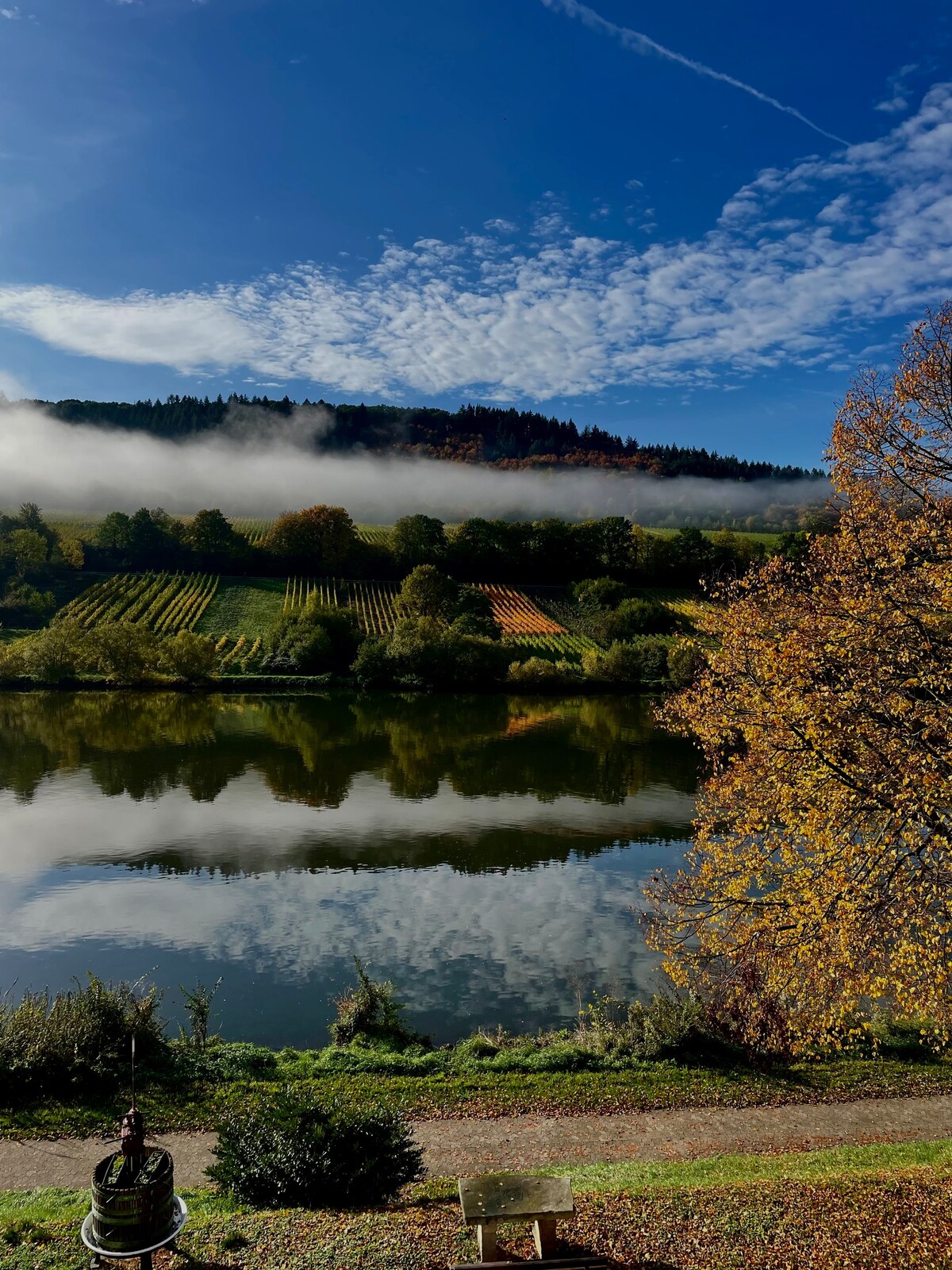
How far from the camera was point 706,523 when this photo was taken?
635 ft

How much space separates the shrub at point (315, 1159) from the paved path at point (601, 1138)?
1744 millimetres

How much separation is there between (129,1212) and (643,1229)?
16.3 feet

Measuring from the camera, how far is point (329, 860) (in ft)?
92.6

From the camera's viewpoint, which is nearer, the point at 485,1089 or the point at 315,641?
the point at 485,1089

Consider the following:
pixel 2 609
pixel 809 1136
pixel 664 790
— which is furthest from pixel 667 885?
pixel 2 609

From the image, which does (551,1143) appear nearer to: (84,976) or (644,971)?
(644,971)

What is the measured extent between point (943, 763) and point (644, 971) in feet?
37.1

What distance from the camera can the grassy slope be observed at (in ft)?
23.6

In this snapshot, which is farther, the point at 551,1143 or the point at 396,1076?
the point at 396,1076

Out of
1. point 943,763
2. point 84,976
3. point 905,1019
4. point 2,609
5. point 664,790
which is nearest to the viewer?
point 943,763

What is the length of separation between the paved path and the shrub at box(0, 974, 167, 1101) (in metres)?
Result: 1.66

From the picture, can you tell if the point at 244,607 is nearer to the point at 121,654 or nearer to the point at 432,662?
the point at 121,654

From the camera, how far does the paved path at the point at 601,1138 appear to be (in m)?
10.8

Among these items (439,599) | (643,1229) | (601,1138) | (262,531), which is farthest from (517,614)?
(643,1229)
